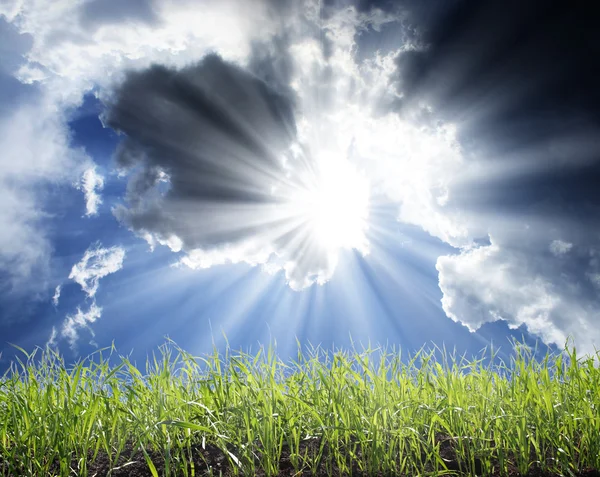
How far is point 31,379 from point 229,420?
66.2 inches

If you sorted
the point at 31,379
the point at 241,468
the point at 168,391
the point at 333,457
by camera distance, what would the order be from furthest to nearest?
the point at 31,379 < the point at 168,391 < the point at 333,457 < the point at 241,468

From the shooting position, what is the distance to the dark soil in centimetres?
290

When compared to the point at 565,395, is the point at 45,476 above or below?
below

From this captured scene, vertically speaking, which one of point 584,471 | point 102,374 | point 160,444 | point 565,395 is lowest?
point 584,471

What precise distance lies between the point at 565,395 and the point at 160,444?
288 cm

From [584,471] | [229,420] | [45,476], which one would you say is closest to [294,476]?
[229,420]

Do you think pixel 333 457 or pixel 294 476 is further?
pixel 333 457

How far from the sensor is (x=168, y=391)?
11.4 ft

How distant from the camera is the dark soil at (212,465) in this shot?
290 centimetres

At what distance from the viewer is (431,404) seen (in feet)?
11.4

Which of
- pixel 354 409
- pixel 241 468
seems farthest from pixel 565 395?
pixel 241 468

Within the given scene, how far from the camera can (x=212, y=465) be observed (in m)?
2.93

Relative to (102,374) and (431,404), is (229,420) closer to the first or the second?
(102,374)

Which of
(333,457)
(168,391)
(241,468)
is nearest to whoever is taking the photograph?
(241,468)
